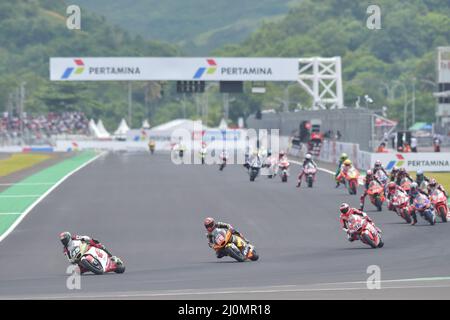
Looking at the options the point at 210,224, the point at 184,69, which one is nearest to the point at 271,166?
the point at 210,224

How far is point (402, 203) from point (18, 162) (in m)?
45.2

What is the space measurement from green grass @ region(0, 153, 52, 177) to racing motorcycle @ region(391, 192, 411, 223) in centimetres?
3016

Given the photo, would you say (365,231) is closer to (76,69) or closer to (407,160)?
(407,160)

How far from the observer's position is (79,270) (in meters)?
23.2

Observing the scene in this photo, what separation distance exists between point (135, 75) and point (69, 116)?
62.7 metres

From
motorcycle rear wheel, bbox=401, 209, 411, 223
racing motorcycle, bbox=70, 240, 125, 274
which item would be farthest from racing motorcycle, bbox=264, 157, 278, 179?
racing motorcycle, bbox=70, 240, 125, 274

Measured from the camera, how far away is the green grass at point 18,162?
64375 mm

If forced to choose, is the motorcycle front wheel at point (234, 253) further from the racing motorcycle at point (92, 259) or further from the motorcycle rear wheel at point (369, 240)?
the motorcycle rear wheel at point (369, 240)

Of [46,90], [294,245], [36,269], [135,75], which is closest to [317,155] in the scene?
[135,75]

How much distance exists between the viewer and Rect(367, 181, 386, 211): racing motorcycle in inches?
1400

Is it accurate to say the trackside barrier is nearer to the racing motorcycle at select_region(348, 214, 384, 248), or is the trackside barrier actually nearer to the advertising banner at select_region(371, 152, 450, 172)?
the advertising banner at select_region(371, 152, 450, 172)

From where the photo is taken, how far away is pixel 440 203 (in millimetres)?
32000
